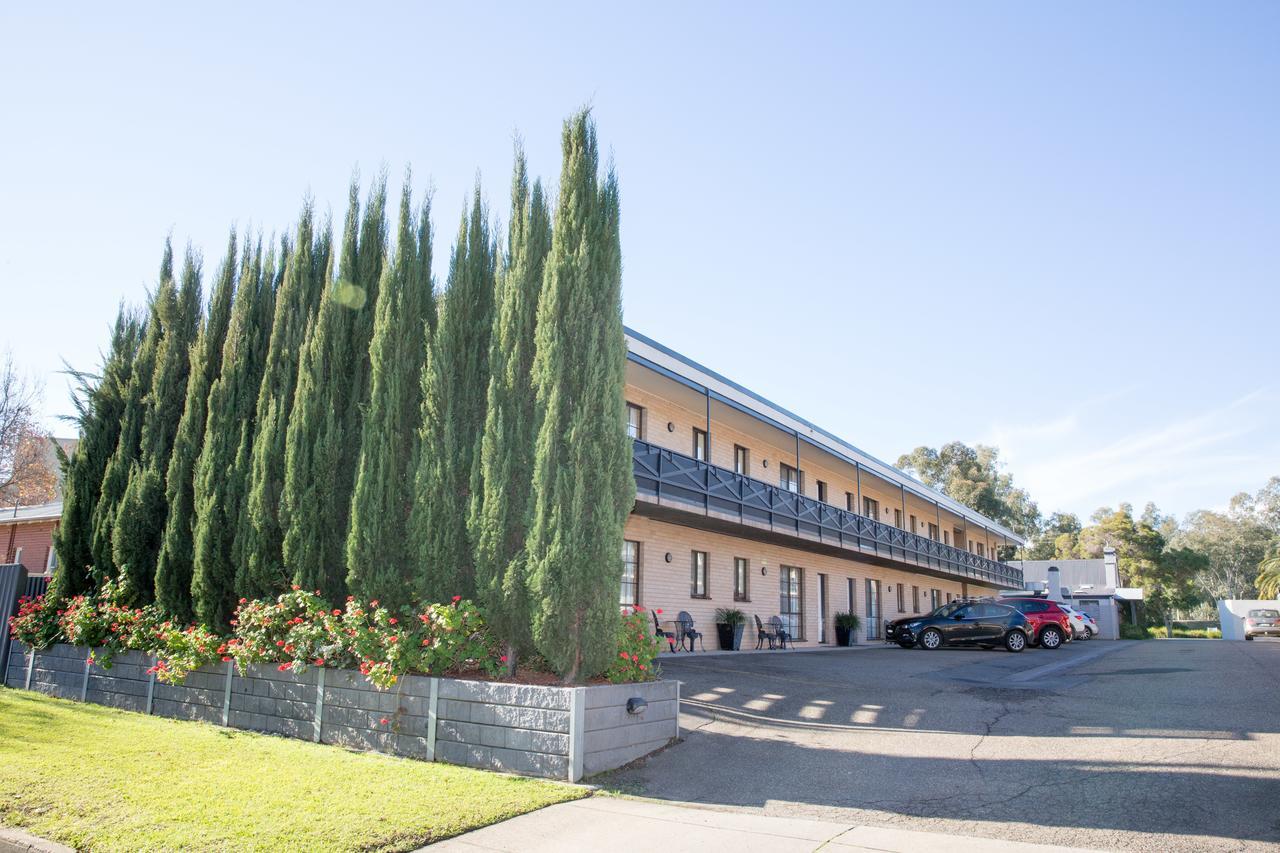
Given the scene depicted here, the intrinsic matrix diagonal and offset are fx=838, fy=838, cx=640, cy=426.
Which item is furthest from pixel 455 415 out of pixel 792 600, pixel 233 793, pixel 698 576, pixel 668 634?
pixel 792 600

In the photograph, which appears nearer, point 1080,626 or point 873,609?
point 873,609

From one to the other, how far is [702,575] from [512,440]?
12.1 meters

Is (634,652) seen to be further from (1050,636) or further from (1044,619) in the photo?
(1050,636)

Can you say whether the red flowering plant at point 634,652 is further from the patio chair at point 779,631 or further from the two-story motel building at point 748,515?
the patio chair at point 779,631

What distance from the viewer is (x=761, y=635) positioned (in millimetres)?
20594

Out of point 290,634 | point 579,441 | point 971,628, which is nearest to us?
point 579,441

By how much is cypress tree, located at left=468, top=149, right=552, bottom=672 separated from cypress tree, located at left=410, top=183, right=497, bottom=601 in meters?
0.33

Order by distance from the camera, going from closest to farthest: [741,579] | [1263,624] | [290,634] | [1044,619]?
[290,634], [741,579], [1044,619], [1263,624]

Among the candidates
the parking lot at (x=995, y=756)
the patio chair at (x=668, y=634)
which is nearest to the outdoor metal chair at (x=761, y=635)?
the patio chair at (x=668, y=634)

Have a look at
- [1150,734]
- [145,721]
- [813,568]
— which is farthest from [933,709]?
[813,568]

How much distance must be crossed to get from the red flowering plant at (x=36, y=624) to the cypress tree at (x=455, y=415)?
7268mm

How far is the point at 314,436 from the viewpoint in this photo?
31.8 ft

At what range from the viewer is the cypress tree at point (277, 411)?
9.68 meters

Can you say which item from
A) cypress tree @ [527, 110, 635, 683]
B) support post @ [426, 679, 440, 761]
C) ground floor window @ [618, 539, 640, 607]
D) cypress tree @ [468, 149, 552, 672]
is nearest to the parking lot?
cypress tree @ [527, 110, 635, 683]
